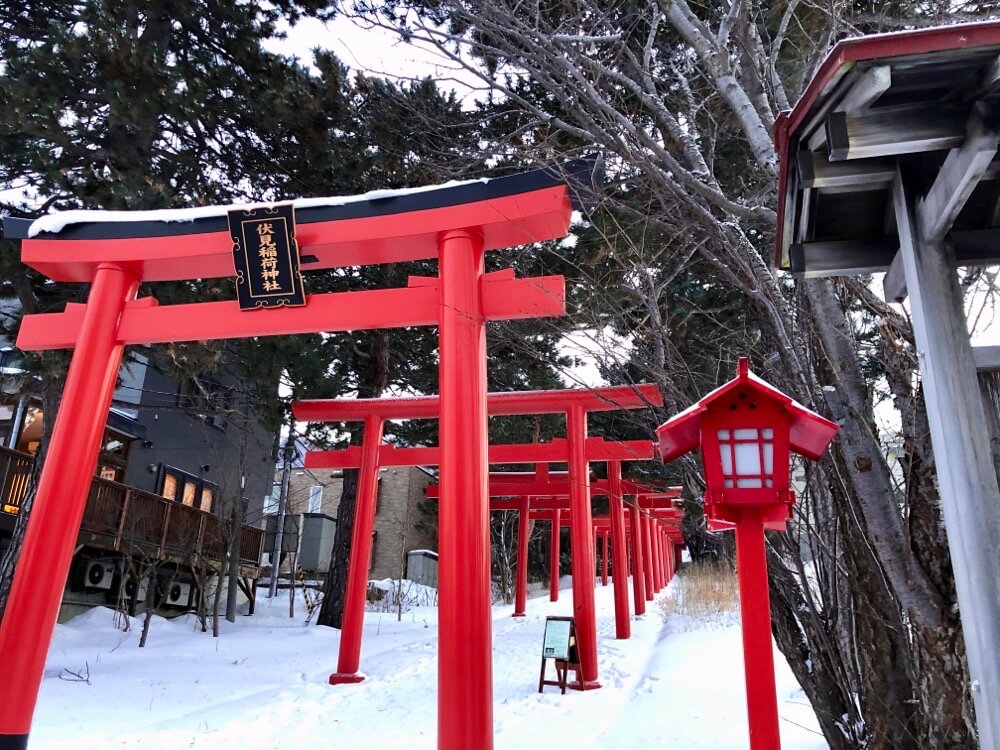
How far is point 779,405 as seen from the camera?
302 centimetres

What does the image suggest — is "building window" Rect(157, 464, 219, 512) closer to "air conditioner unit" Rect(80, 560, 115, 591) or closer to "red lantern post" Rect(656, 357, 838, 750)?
"air conditioner unit" Rect(80, 560, 115, 591)

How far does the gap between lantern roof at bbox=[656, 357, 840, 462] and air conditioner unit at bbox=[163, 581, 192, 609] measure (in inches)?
614

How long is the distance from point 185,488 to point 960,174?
1823 cm

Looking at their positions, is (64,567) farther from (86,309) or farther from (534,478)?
(534,478)

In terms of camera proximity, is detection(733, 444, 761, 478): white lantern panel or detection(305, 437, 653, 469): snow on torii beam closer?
detection(733, 444, 761, 478): white lantern panel

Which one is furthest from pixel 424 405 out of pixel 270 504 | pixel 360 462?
pixel 270 504

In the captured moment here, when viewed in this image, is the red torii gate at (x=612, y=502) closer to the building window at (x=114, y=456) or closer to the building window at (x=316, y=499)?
the building window at (x=114, y=456)

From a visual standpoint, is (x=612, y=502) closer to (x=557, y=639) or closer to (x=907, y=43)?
(x=557, y=639)

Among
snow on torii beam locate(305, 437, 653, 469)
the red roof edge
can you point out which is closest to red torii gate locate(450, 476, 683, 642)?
snow on torii beam locate(305, 437, 653, 469)

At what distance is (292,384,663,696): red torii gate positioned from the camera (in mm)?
4965

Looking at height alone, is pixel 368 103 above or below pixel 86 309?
above

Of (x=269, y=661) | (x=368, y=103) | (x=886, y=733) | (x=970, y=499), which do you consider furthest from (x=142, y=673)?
(x=970, y=499)

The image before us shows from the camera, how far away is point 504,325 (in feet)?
22.9

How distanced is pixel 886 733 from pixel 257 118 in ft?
29.8
